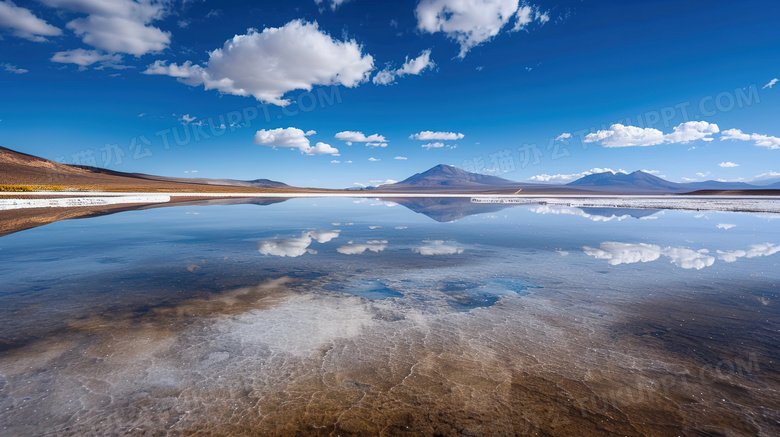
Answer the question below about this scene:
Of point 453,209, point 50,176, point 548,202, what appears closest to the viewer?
point 453,209

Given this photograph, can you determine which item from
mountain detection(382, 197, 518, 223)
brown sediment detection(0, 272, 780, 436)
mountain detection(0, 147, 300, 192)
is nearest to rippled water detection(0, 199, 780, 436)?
brown sediment detection(0, 272, 780, 436)

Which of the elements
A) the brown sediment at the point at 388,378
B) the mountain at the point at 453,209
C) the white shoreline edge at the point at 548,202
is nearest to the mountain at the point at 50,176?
the white shoreline edge at the point at 548,202

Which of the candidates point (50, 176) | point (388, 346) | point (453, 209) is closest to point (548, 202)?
point (453, 209)

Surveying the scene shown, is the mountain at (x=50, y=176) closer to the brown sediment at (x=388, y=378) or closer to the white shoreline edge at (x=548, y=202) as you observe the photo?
the white shoreline edge at (x=548, y=202)

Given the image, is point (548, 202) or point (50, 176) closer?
point (548, 202)

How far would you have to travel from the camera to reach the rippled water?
3.04 m

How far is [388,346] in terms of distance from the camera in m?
4.35

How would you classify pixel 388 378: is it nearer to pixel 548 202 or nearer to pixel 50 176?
pixel 548 202

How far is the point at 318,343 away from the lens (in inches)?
174

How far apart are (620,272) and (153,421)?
8819 millimetres

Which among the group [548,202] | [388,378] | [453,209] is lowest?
[388,378]

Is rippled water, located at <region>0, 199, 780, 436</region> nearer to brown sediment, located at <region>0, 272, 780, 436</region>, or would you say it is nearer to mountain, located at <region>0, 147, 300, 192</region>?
brown sediment, located at <region>0, 272, 780, 436</region>

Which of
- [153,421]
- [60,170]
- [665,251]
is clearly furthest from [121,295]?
[60,170]

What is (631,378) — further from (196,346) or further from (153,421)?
(196,346)
